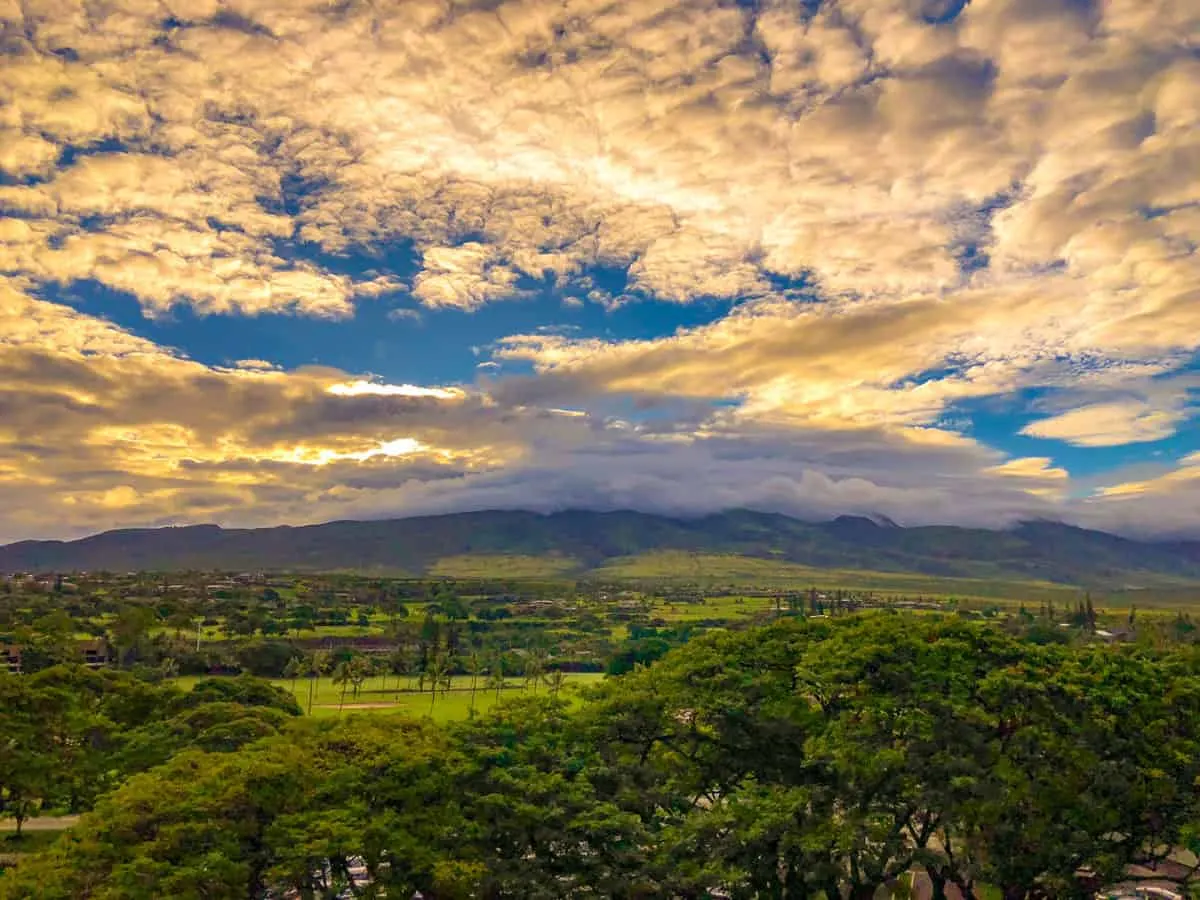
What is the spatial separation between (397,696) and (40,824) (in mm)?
70833

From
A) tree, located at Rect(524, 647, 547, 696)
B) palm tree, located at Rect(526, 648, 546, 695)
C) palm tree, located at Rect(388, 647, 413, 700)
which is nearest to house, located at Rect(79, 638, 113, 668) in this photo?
palm tree, located at Rect(388, 647, 413, 700)

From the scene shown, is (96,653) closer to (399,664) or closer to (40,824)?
(399,664)

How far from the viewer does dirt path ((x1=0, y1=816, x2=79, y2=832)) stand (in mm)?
58456

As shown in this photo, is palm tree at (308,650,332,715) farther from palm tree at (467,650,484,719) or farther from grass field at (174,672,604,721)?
palm tree at (467,650,484,719)

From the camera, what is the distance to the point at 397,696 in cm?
13000

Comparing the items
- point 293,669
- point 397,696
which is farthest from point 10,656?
point 397,696

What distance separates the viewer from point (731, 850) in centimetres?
2847

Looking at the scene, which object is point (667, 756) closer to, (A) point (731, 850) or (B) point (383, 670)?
(A) point (731, 850)

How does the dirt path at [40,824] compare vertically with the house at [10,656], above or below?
below

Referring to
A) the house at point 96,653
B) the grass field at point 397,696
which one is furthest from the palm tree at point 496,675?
the house at point 96,653

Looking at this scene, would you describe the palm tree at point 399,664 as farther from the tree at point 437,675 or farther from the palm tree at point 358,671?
the palm tree at point 358,671

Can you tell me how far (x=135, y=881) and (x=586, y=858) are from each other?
47.2 feet

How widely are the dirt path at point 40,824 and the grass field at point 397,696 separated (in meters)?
44.2

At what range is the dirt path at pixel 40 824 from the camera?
58.5 meters
